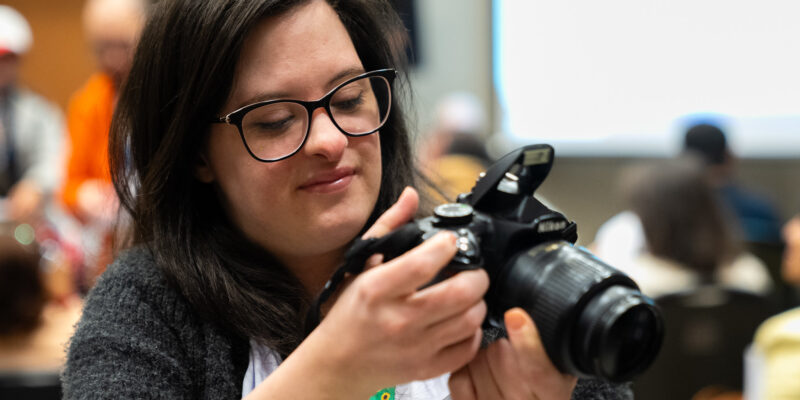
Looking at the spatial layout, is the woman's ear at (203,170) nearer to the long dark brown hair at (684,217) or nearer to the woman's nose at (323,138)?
the woman's nose at (323,138)

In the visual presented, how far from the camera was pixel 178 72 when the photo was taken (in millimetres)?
998

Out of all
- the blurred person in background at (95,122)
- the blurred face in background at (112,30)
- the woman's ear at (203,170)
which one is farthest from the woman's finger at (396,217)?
the blurred face in background at (112,30)

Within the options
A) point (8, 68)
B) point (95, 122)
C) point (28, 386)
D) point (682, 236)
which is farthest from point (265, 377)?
point (8, 68)

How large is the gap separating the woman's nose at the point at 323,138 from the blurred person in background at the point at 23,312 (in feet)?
3.45

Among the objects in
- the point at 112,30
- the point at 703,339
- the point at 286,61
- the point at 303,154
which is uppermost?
the point at 112,30

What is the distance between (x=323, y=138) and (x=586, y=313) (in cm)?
41

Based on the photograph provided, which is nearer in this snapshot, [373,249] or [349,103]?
[373,249]

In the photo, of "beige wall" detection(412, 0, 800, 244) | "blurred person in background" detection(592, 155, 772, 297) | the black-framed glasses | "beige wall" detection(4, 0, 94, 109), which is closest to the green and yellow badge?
the black-framed glasses

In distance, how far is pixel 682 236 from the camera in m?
2.15

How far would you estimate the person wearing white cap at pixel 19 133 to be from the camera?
3.38 m

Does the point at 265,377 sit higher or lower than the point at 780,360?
higher

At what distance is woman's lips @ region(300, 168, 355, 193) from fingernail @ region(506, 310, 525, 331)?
0.32 metres

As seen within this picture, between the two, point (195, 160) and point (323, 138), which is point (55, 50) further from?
point (323, 138)

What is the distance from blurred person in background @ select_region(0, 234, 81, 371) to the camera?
170 centimetres
